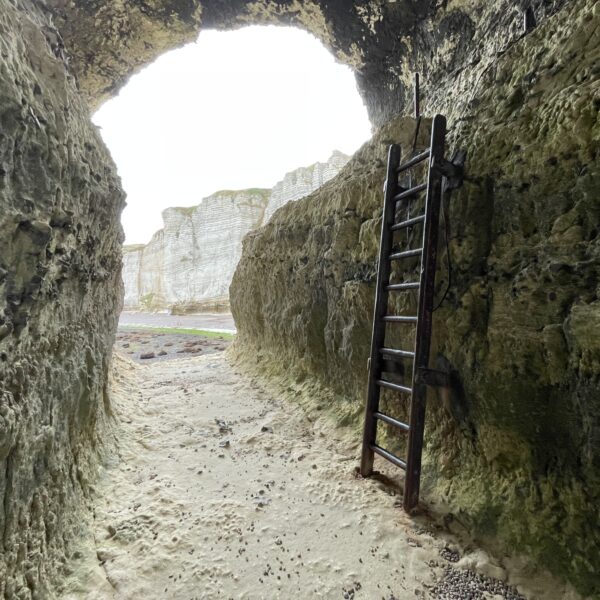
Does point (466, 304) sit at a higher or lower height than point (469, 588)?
higher

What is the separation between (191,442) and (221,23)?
10445 millimetres

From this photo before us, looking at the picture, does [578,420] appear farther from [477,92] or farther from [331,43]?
[331,43]

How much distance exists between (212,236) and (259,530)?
3977 centimetres

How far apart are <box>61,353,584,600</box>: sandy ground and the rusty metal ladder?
0.42 m

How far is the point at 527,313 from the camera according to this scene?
8.61 ft

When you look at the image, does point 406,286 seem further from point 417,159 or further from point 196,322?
point 196,322

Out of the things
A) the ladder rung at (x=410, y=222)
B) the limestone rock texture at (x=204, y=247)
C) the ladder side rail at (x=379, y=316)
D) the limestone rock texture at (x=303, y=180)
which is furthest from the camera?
the limestone rock texture at (x=204, y=247)

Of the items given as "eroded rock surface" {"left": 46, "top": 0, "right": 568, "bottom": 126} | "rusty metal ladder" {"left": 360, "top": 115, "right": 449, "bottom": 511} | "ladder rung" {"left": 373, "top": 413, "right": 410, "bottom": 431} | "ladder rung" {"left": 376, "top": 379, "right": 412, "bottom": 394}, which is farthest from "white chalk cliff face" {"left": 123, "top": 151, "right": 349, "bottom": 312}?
"ladder rung" {"left": 373, "top": 413, "right": 410, "bottom": 431}

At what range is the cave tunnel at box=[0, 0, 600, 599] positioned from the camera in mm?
2270

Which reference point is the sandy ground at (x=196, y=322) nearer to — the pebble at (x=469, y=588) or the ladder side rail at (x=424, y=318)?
the ladder side rail at (x=424, y=318)

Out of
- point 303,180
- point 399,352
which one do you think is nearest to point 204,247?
point 303,180

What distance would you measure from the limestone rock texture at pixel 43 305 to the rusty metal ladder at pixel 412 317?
9.60ft

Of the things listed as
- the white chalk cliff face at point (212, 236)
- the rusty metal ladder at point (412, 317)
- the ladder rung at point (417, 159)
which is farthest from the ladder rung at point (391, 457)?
the white chalk cliff face at point (212, 236)

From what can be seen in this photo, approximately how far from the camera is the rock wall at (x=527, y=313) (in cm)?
225
